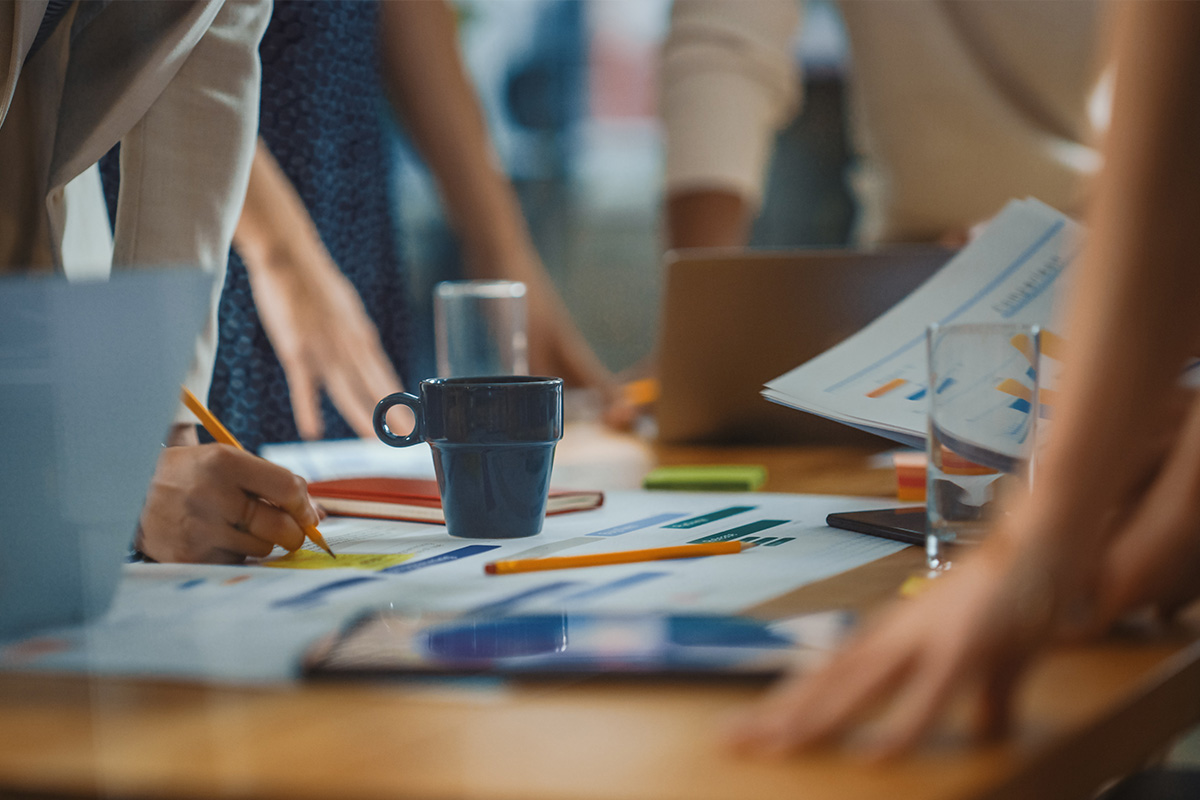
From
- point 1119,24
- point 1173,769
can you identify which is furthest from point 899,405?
point 1119,24

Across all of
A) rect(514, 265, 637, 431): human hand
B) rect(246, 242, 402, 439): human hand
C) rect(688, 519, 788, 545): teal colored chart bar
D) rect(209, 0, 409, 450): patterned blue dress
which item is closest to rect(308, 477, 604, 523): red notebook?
rect(688, 519, 788, 545): teal colored chart bar

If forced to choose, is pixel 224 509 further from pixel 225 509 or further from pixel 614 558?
pixel 614 558

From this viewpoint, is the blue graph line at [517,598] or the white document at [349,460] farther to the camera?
the white document at [349,460]

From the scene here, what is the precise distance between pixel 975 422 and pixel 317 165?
1.24 meters

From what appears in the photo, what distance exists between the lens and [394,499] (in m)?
0.74

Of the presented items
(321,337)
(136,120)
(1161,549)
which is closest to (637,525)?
(1161,549)

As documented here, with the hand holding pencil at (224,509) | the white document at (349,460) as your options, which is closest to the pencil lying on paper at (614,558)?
the hand holding pencil at (224,509)

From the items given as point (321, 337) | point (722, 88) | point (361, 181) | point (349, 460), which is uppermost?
point (722, 88)

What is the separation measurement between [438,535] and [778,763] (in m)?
0.39

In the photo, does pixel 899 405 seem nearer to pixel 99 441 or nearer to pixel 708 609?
pixel 708 609

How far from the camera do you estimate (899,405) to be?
0.75 meters

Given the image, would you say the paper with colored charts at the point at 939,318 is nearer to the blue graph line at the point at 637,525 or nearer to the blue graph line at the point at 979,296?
the blue graph line at the point at 979,296

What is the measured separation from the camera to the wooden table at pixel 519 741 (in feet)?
0.94

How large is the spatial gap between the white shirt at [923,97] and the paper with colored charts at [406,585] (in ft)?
3.47
